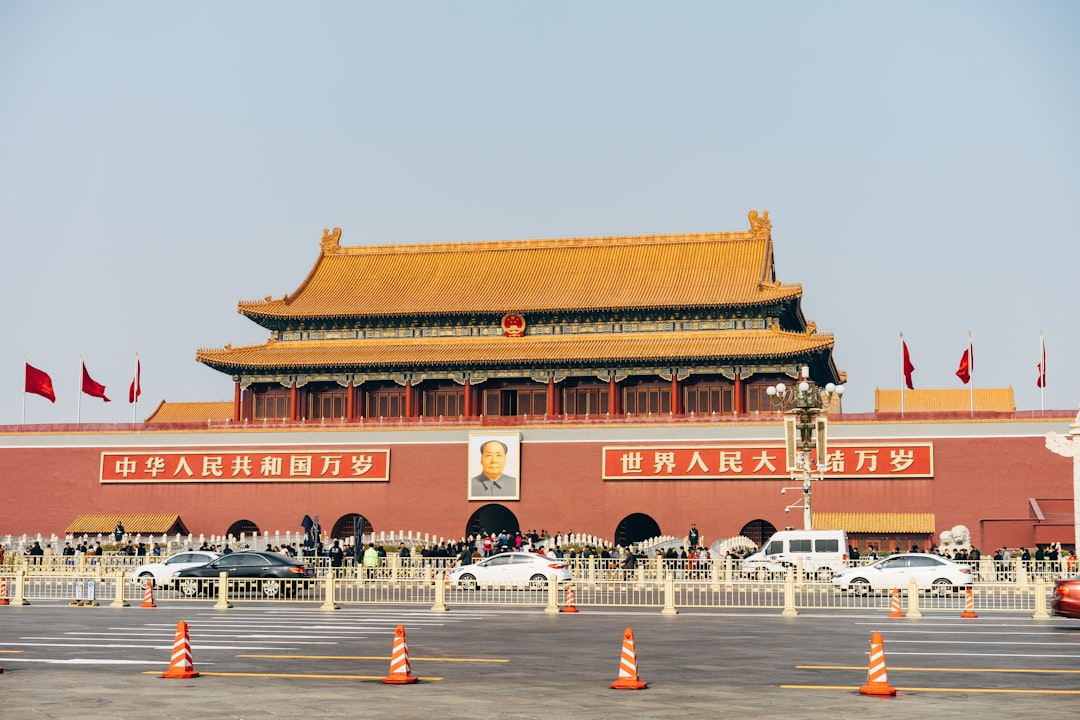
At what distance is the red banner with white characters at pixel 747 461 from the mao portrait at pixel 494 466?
3304mm

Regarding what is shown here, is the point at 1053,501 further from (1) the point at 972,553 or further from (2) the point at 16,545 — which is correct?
(2) the point at 16,545

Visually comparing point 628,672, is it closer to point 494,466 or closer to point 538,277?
point 494,466

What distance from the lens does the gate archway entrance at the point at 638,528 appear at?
5256 cm

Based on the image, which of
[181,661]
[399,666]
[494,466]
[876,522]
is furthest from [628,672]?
[494,466]

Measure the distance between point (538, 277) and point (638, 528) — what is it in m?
11.4

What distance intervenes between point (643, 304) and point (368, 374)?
1077cm

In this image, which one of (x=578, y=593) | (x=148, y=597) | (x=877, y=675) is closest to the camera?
(x=877, y=675)

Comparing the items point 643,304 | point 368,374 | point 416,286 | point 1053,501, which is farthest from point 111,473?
point 1053,501

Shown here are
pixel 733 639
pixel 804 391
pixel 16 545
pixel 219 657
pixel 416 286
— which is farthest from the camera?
pixel 416 286

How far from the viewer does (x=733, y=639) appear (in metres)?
20.8

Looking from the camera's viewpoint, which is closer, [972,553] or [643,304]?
[972,553]

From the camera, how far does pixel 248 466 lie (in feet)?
174

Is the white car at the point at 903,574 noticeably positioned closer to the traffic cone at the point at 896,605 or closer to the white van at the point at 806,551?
the white van at the point at 806,551

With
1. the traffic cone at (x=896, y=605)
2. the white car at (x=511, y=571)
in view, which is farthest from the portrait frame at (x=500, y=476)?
the traffic cone at (x=896, y=605)
